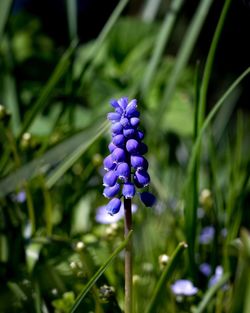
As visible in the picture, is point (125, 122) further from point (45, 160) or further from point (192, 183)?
point (45, 160)

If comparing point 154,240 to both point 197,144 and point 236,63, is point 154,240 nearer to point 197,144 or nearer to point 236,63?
point 197,144

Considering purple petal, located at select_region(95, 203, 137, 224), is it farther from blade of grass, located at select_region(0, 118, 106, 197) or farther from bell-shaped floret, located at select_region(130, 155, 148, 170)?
bell-shaped floret, located at select_region(130, 155, 148, 170)

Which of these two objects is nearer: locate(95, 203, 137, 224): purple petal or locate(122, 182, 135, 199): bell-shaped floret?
locate(122, 182, 135, 199): bell-shaped floret

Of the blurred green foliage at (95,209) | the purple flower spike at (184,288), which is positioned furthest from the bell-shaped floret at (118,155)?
the purple flower spike at (184,288)

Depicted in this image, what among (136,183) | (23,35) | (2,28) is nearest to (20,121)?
(2,28)

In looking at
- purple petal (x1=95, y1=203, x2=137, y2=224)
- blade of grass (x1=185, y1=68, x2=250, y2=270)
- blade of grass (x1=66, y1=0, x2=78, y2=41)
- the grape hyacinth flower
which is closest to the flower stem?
the grape hyacinth flower

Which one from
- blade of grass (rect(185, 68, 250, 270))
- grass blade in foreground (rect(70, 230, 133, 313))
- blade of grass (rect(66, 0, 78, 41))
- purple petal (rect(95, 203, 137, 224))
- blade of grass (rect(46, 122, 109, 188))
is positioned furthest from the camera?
blade of grass (rect(66, 0, 78, 41))

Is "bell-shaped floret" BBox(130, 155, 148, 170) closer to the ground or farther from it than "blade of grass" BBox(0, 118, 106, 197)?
closer to the ground
